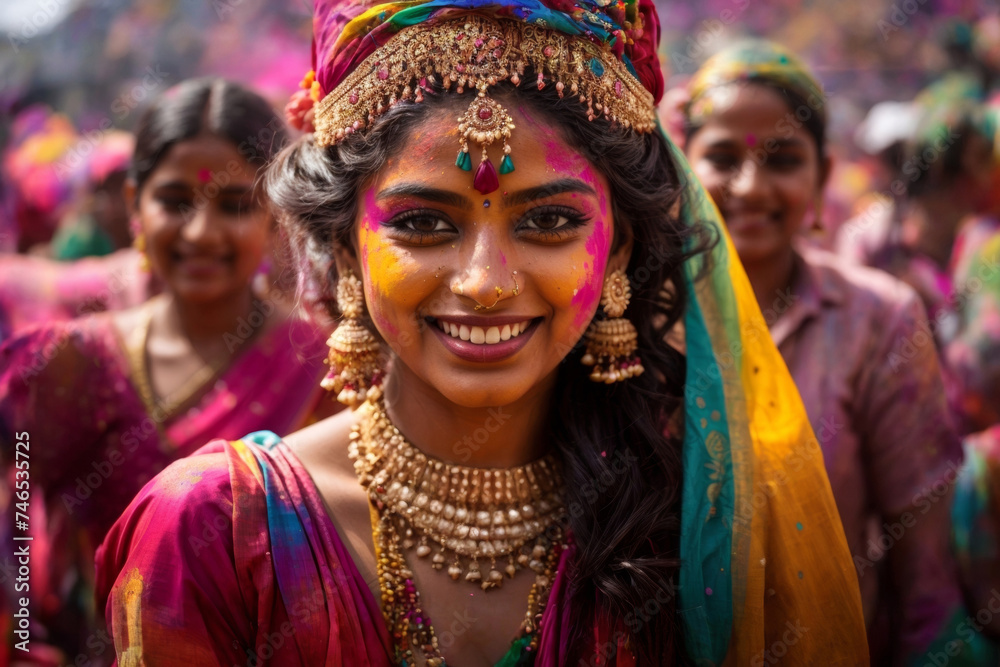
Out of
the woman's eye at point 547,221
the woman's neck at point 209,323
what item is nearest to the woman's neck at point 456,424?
the woman's eye at point 547,221

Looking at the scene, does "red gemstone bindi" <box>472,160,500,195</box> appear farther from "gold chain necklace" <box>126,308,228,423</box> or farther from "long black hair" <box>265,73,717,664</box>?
"gold chain necklace" <box>126,308,228,423</box>

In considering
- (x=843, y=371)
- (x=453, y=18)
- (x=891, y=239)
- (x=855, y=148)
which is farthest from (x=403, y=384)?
(x=855, y=148)

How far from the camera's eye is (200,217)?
357 cm

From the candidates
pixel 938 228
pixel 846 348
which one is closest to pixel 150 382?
pixel 846 348

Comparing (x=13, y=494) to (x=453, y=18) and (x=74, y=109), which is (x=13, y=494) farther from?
(x=74, y=109)

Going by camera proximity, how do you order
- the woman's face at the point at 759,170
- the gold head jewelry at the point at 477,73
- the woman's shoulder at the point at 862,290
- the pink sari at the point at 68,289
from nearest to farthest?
the gold head jewelry at the point at 477,73
the woman's shoulder at the point at 862,290
the woman's face at the point at 759,170
the pink sari at the point at 68,289

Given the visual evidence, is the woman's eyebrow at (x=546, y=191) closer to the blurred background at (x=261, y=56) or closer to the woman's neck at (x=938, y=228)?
the woman's neck at (x=938, y=228)

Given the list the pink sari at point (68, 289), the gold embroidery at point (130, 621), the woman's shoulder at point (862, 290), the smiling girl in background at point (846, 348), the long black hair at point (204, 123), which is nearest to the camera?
the gold embroidery at point (130, 621)

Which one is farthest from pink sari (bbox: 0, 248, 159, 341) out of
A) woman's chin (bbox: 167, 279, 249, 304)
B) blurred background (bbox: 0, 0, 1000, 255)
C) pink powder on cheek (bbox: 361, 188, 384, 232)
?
pink powder on cheek (bbox: 361, 188, 384, 232)

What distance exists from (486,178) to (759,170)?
1.96 m

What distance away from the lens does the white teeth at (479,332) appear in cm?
199

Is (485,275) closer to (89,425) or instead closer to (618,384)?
(618,384)

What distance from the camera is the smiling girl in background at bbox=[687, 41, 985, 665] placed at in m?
3.11

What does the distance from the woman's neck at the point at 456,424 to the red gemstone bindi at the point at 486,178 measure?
52 centimetres
